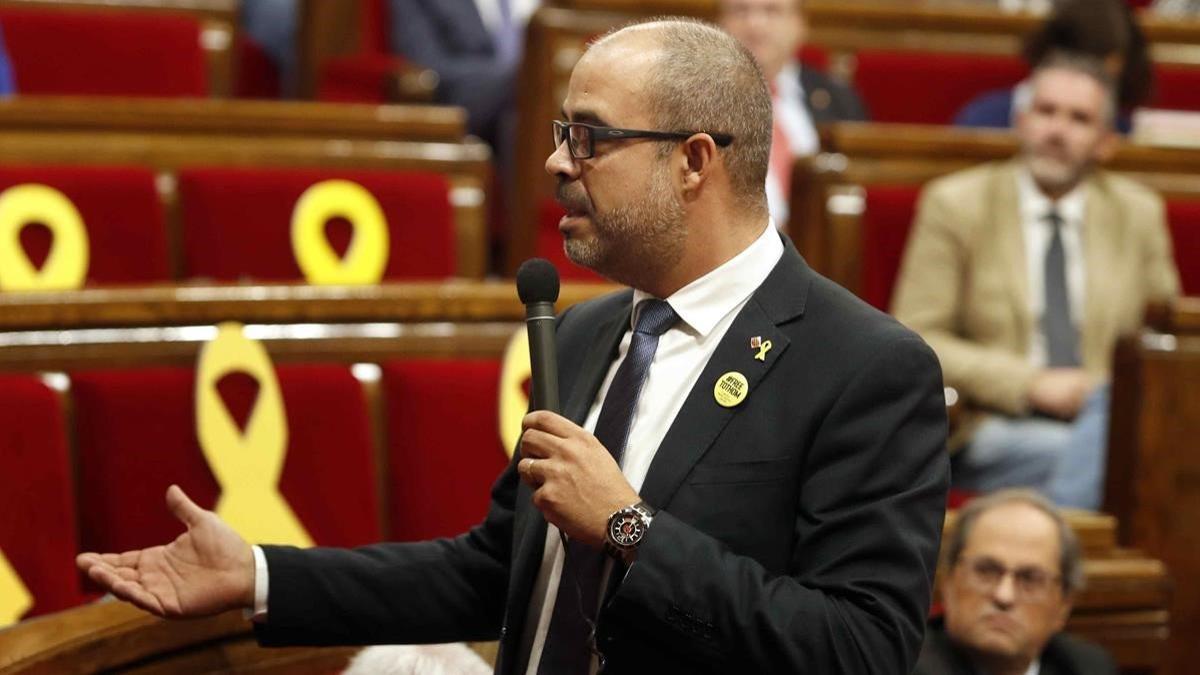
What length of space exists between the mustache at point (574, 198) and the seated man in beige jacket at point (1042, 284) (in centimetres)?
72

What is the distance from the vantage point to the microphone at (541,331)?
0.55 metres

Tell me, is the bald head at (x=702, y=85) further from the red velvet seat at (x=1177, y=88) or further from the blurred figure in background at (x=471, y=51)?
the red velvet seat at (x=1177, y=88)

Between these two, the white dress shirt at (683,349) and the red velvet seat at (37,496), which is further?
the red velvet seat at (37,496)

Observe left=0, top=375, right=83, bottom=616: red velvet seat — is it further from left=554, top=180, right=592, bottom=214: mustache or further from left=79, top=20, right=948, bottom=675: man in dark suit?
left=554, top=180, right=592, bottom=214: mustache

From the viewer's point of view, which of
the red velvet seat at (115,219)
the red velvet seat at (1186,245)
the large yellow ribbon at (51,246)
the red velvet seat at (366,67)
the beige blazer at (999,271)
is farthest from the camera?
the red velvet seat at (366,67)

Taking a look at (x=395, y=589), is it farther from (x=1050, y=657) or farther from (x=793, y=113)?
(x=793, y=113)

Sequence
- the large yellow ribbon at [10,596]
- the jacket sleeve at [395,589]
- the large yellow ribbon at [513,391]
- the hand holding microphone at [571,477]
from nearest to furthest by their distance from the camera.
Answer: the hand holding microphone at [571,477], the jacket sleeve at [395,589], the large yellow ribbon at [10,596], the large yellow ribbon at [513,391]

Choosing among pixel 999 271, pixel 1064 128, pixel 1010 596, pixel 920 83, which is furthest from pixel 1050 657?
pixel 920 83

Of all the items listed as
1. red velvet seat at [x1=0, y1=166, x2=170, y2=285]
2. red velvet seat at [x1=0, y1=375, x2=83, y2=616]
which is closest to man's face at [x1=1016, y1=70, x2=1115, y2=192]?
red velvet seat at [x1=0, y1=166, x2=170, y2=285]

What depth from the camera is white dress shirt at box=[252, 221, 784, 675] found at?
1.93 feet

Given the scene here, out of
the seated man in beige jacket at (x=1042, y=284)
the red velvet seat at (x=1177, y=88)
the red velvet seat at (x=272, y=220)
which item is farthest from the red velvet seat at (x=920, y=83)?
the red velvet seat at (x=272, y=220)

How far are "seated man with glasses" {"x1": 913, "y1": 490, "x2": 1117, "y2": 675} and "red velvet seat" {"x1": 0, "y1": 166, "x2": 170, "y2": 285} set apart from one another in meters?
0.61

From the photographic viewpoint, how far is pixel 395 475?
1014 mm

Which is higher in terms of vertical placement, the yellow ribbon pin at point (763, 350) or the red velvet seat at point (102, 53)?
the red velvet seat at point (102, 53)
